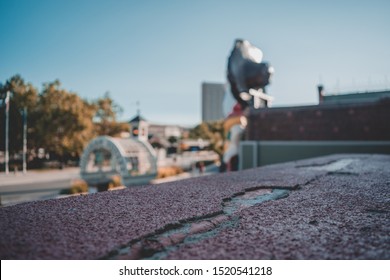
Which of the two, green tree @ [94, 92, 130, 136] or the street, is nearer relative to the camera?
the street

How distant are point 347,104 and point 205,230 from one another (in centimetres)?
1789

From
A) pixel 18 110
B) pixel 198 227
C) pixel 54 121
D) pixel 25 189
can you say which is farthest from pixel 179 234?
pixel 54 121

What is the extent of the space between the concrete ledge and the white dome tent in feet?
48.1

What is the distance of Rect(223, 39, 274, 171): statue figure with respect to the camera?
68.7 ft

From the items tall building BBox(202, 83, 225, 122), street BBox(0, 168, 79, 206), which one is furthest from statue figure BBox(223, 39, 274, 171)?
street BBox(0, 168, 79, 206)

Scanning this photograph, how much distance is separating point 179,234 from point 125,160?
625 inches

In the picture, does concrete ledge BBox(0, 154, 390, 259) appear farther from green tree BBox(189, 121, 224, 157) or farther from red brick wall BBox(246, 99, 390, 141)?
green tree BBox(189, 121, 224, 157)

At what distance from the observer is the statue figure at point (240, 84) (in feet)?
68.7

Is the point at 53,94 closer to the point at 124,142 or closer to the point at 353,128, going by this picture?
the point at 124,142

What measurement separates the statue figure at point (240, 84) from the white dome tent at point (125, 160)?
261 inches

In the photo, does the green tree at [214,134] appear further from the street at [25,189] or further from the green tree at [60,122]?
the street at [25,189]

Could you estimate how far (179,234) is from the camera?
171cm

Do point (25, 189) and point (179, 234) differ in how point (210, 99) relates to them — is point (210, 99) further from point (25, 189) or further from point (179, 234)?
point (179, 234)
